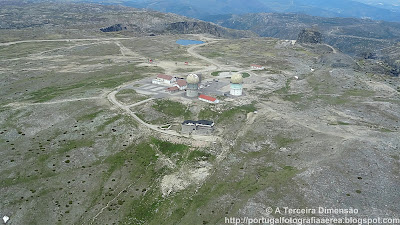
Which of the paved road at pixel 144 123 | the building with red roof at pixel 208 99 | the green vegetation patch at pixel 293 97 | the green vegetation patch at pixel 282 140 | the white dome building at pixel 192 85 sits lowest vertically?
the paved road at pixel 144 123

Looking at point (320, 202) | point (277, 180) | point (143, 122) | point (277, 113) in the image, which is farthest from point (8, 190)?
point (277, 113)

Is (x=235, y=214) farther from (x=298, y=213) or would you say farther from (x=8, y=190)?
(x=8, y=190)

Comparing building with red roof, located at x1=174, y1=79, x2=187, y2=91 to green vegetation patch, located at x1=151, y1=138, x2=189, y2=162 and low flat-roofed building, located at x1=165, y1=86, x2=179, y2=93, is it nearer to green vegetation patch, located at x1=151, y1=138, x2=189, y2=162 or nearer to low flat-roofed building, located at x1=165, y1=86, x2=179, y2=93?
low flat-roofed building, located at x1=165, y1=86, x2=179, y2=93

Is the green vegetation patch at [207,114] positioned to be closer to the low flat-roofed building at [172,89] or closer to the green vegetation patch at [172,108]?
the green vegetation patch at [172,108]

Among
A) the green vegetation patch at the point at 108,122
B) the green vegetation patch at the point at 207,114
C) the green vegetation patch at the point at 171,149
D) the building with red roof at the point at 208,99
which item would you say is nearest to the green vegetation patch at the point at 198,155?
the green vegetation patch at the point at 171,149

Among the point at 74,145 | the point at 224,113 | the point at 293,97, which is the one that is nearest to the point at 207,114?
the point at 224,113

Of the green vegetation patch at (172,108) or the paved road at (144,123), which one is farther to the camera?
the green vegetation patch at (172,108)
